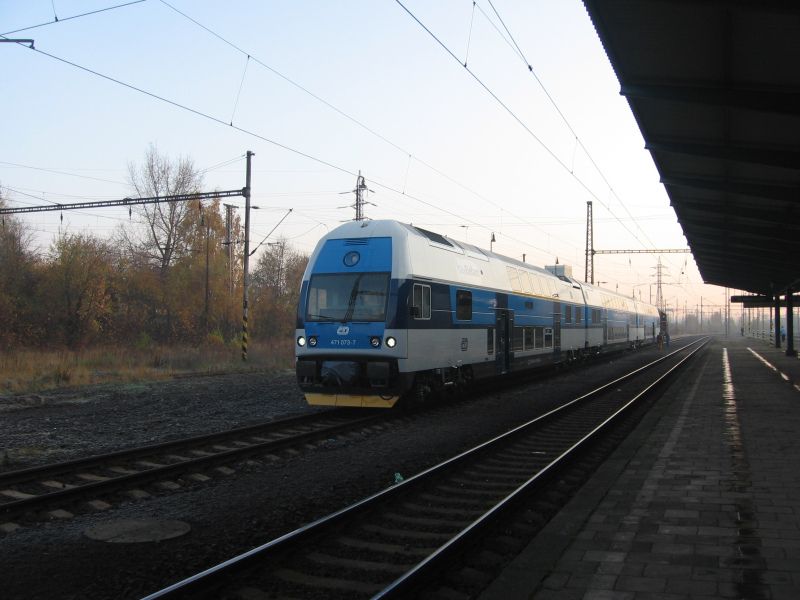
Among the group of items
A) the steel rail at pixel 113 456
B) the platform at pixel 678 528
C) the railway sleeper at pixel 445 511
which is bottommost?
the railway sleeper at pixel 445 511

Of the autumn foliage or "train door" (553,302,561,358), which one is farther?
the autumn foliage

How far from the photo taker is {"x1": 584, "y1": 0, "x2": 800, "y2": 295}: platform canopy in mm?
7461

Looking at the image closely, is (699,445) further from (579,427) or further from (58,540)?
(58,540)

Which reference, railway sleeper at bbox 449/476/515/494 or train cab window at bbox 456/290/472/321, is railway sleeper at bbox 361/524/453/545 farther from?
train cab window at bbox 456/290/472/321

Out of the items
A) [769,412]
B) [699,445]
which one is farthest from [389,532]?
[769,412]

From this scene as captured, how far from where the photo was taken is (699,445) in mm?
9336

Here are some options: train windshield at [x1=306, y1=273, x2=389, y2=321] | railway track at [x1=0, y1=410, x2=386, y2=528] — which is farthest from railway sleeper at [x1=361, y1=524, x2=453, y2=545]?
train windshield at [x1=306, y1=273, x2=389, y2=321]

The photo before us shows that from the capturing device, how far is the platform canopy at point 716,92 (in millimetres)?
7461

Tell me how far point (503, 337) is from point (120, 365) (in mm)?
14489

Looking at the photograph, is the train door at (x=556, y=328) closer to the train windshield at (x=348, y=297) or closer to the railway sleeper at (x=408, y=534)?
the train windshield at (x=348, y=297)

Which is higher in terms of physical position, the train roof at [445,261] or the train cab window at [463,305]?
the train roof at [445,261]

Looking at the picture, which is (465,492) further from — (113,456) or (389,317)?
(389,317)

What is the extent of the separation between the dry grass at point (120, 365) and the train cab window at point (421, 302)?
1046 centimetres

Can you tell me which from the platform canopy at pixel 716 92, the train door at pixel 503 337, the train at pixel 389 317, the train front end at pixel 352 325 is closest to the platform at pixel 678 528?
the train at pixel 389 317
